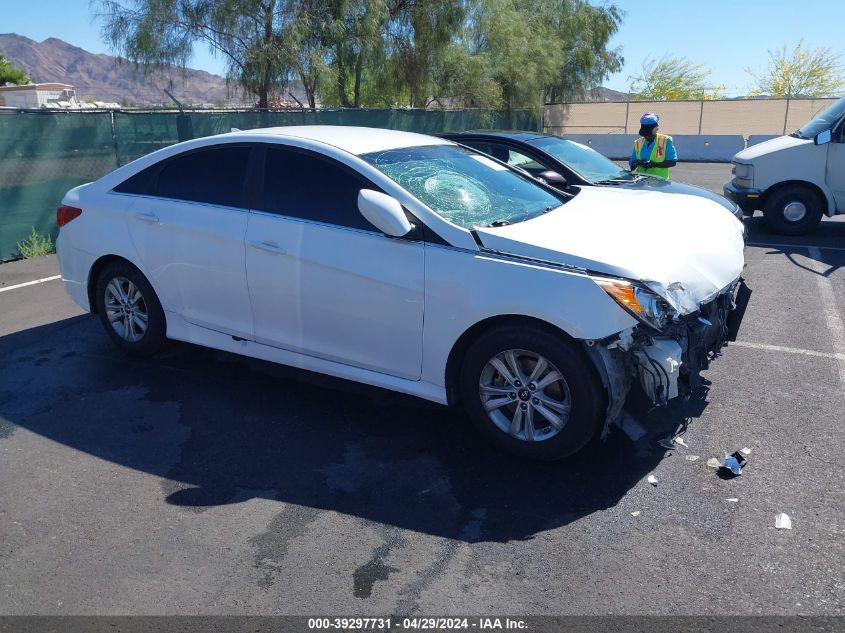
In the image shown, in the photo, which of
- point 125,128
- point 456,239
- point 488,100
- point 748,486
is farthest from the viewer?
point 488,100

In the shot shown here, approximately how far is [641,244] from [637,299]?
20.8 inches

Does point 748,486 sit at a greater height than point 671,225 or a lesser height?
lesser

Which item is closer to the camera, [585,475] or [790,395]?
[585,475]

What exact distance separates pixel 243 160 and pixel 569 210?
2.21 meters

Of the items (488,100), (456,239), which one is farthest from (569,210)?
(488,100)

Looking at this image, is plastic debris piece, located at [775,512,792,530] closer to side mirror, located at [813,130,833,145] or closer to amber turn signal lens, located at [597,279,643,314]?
amber turn signal lens, located at [597,279,643,314]

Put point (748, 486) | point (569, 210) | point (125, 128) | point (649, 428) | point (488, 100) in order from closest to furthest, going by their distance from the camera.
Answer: point (748, 486)
point (649, 428)
point (569, 210)
point (125, 128)
point (488, 100)

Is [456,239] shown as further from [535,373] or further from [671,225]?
[671,225]

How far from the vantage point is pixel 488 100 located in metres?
25.7

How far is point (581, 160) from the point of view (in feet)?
27.3

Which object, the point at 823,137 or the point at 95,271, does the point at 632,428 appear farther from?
the point at 823,137

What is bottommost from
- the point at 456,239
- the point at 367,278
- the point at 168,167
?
the point at 367,278

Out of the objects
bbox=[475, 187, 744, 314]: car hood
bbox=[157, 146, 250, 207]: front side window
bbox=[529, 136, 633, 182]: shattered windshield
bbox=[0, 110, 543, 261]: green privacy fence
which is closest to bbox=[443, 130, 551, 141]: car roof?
bbox=[529, 136, 633, 182]: shattered windshield

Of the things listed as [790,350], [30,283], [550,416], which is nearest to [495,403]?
[550,416]
